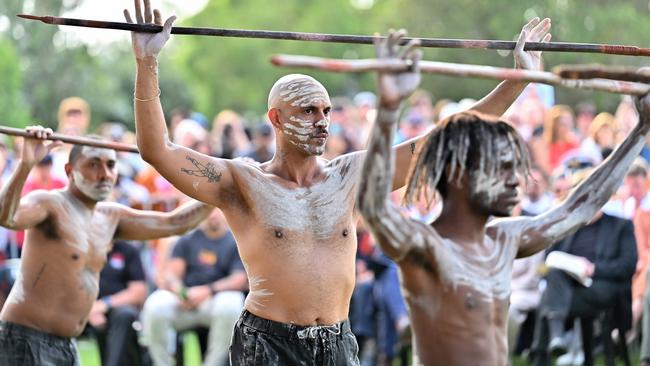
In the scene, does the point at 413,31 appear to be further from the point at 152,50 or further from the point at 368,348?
the point at 152,50

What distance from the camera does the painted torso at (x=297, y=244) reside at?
20.7 feet

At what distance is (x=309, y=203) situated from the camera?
6.42 m

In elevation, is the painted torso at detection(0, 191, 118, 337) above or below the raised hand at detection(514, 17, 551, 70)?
below

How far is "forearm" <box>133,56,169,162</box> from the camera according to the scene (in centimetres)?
628

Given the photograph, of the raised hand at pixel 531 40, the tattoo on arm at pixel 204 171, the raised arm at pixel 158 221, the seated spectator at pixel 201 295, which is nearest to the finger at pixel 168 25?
the tattoo on arm at pixel 204 171

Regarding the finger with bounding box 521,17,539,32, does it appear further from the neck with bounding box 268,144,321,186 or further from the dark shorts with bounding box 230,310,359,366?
the dark shorts with bounding box 230,310,359,366

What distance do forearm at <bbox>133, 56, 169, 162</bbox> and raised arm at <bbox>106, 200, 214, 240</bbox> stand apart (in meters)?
1.71

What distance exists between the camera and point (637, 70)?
17.0ft

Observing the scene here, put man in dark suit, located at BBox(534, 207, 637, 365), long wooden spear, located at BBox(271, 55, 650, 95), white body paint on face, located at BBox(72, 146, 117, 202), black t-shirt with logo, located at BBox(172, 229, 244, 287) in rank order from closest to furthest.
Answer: long wooden spear, located at BBox(271, 55, 650, 95) → white body paint on face, located at BBox(72, 146, 117, 202) → man in dark suit, located at BBox(534, 207, 637, 365) → black t-shirt with logo, located at BBox(172, 229, 244, 287)

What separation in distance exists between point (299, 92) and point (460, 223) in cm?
163

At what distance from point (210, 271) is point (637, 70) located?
21.9 feet

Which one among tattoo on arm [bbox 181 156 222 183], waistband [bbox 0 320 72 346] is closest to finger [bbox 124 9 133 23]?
tattoo on arm [bbox 181 156 222 183]

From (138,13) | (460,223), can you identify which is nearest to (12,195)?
(138,13)

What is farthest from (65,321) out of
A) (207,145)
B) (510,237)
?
(207,145)
